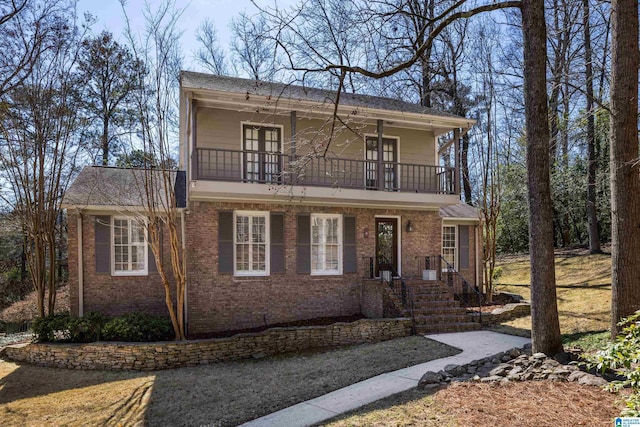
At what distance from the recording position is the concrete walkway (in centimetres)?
567

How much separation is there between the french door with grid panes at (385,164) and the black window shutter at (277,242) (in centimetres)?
294

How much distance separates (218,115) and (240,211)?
8.83ft

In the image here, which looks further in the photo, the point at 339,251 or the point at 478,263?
the point at 478,263

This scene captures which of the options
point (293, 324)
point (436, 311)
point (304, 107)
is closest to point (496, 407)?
point (436, 311)

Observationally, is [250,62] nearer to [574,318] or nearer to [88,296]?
[88,296]

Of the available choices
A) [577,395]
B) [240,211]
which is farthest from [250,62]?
[577,395]

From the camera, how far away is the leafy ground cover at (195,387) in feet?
21.0

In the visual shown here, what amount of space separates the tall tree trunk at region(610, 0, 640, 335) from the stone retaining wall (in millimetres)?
5186

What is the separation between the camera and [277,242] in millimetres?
12016

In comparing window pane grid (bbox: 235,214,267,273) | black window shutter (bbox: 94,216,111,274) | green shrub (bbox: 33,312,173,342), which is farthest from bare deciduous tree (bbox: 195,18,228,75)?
green shrub (bbox: 33,312,173,342)

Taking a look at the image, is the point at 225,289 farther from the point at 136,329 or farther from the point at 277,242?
the point at 136,329

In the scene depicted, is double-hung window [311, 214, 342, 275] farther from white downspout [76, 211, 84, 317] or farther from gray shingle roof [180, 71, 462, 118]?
white downspout [76, 211, 84, 317]

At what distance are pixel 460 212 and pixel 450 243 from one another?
1.25 meters

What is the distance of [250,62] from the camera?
21281 millimetres
